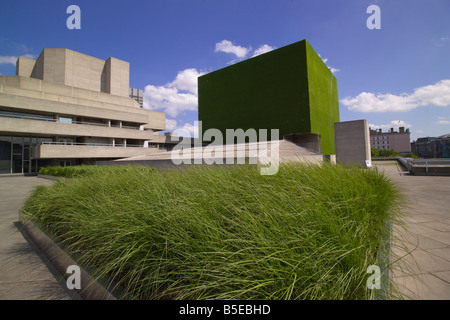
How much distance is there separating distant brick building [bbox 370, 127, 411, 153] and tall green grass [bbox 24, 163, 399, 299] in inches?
3785

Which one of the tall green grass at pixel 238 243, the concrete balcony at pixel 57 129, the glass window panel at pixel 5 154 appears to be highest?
the concrete balcony at pixel 57 129

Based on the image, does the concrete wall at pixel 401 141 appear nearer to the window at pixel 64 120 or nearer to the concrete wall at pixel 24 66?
the window at pixel 64 120

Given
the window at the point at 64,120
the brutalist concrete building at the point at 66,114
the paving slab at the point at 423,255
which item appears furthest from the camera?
the window at the point at 64,120

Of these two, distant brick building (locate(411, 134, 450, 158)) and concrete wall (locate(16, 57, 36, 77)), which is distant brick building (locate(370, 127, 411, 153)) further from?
concrete wall (locate(16, 57, 36, 77))

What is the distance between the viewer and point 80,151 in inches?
878

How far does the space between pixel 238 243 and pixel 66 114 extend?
30.0 metres

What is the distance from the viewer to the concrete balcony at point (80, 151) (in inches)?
779

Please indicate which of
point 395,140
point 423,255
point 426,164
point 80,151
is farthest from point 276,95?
point 395,140

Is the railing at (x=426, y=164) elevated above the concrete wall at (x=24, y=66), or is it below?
below

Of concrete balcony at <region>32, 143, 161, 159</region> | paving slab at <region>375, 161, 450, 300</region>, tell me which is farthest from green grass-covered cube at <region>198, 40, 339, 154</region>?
concrete balcony at <region>32, 143, 161, 159</region>

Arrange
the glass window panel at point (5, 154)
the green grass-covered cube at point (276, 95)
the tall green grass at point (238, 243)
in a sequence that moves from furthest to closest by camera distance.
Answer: the glass window panel at point (5, 154) → the green grass-covered cube at point (276, 95) → the tall green grass at point (238, 243)

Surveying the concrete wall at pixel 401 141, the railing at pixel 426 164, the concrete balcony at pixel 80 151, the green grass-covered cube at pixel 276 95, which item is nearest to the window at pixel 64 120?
the concrete balcony at pixel 80 151

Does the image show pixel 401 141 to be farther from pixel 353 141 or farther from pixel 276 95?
pixel 276 95

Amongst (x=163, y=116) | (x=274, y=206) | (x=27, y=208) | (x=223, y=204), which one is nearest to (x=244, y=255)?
(x=274, y=206)
